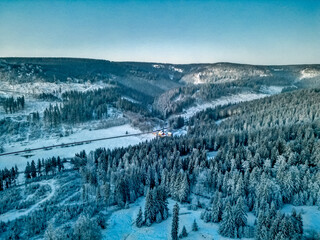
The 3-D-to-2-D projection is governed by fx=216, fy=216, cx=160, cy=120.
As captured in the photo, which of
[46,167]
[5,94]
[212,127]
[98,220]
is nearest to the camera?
[98,220]

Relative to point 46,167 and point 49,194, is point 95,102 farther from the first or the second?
point 49,194

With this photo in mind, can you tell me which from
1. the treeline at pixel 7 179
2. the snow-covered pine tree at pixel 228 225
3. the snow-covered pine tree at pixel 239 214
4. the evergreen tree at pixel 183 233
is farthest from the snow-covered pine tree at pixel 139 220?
the treeline at pixel 7 179

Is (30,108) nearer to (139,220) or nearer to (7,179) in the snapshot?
(7,179)

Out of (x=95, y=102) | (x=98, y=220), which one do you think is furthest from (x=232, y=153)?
(x=95, y=102)

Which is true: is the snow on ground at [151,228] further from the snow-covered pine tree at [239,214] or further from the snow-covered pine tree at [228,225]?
the snow-covered pine tree at [239,214]

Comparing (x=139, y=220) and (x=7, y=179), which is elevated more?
(x=139, y=220)

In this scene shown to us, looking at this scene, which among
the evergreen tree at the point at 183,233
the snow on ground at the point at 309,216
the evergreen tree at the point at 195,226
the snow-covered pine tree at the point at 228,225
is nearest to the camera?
the snow-covered pine tree at the point at 228,225

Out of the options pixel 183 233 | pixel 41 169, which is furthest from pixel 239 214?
pixel 41 169
